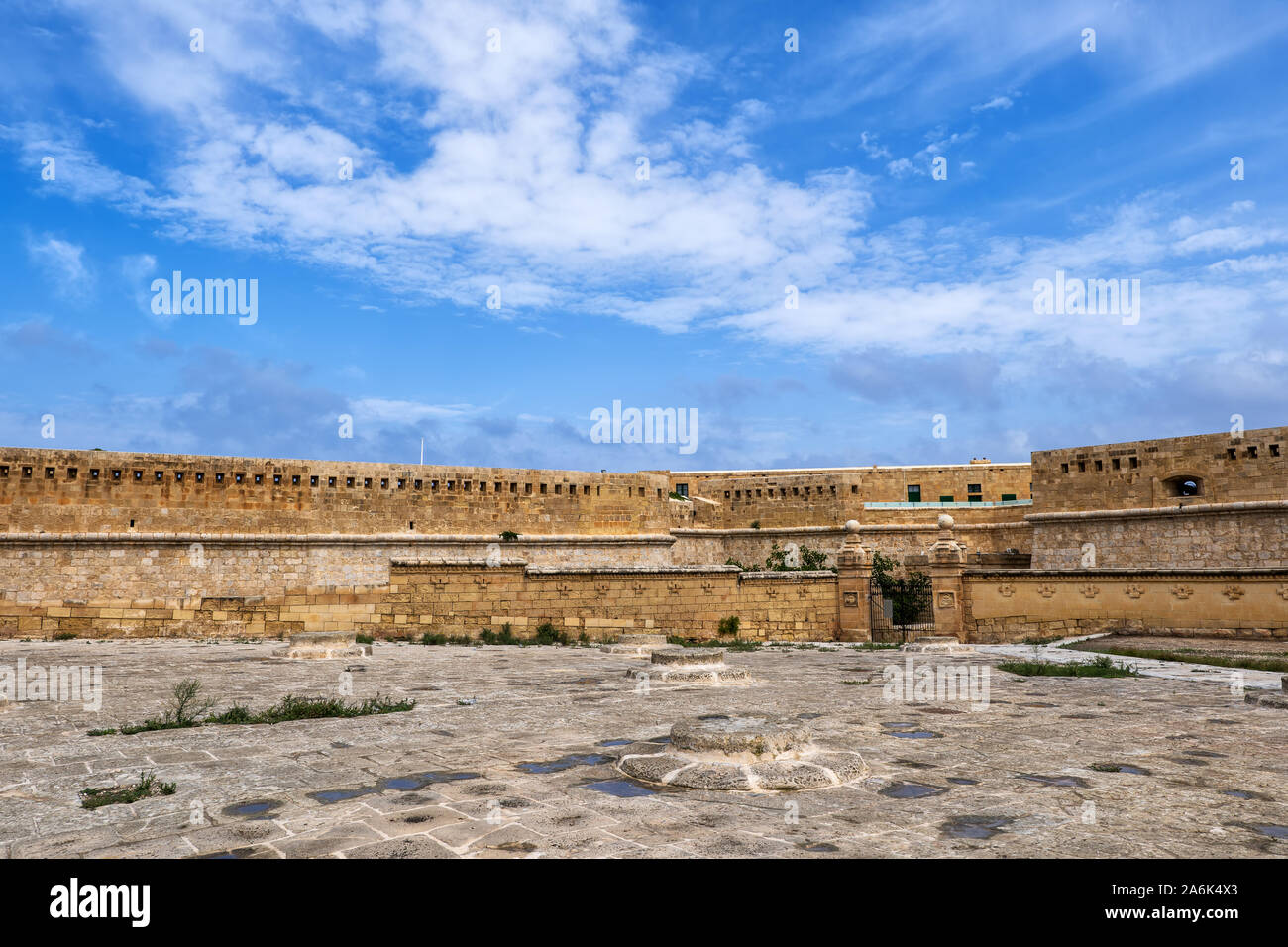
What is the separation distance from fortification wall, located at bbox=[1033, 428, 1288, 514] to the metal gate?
8.51 m

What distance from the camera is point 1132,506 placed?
892 inches

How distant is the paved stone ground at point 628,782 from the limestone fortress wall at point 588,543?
7271 mm

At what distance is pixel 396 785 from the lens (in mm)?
4348

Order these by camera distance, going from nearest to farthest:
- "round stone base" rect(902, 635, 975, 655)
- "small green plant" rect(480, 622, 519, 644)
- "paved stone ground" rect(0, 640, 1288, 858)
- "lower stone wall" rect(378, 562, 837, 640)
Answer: "paved stone ground" rect(0, 640, 1288, 858)
"round stone base" rect(902, 635, 975, 655)
"small green plant" rect(480, 622, 519, 644)
"lower stone wall" rect(378, 562, 837, 640)

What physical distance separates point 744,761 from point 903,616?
13352mm

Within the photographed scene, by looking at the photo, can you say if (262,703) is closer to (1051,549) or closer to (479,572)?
(479,572)

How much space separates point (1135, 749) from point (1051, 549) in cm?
2113

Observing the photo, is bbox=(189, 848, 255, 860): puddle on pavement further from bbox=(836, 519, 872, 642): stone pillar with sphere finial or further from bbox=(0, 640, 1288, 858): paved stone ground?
bbox=(836, 519, 872, 642): stone pillar with sphere finial

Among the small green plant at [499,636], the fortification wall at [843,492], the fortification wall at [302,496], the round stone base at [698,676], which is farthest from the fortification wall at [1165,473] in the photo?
the round stone base at [698,676]

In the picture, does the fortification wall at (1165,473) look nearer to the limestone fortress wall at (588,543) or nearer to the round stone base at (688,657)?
the limestone fortress wall at (588,543)

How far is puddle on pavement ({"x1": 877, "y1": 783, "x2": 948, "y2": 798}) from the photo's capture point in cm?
412

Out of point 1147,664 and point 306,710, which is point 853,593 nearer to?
point 1147,664

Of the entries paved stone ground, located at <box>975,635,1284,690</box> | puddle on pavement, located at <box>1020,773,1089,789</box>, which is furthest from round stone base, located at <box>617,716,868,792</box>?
paved stone ground, located at <box>975,635,1284,690</box>
